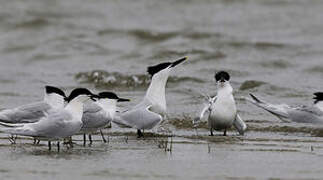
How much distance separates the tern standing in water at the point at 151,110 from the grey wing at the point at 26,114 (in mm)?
1064

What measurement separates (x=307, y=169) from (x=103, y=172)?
168 centimetres

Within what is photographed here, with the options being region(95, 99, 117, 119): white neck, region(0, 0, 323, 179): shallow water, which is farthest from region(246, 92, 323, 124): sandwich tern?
region(95, 99, 117, 119): white neck

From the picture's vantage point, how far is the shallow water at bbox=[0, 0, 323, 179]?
6.48 m

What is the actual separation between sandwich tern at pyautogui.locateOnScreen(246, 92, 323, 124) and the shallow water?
12 cm

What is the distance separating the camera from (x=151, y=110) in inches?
351

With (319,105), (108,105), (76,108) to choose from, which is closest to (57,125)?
(76,108)

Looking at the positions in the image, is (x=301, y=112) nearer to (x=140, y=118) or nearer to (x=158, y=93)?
(x=158, y=93)

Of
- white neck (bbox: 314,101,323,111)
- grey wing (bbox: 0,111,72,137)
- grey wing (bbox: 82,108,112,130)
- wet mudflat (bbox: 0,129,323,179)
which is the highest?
white neck (bbox: 314,101,323,111)

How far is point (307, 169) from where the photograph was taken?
625cm

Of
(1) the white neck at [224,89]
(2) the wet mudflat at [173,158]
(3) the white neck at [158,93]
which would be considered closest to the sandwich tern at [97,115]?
(2) the wet mudflat at [173,158]

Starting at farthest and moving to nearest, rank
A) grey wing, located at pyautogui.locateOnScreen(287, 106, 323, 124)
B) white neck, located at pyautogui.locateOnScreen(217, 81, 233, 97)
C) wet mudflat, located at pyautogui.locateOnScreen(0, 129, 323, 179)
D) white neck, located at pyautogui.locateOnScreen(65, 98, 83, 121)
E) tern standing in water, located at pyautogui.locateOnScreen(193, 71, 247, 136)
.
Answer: grey wing, located at pyautogui.locateOnScreen(287, 106, 323, 124) < white neck, located at pyautogui.locateOnScreen(217, 81, 233, 97) < tern standing in water, located at pyautogui.locateOnScreen(193, 71, 247, 136) < white neck, located at pyautogui.locateOnScreen(65, 98, 83, 121) < wet mudflat, located at pyautogui.locateOnScreen(0, 129, 323, 179)

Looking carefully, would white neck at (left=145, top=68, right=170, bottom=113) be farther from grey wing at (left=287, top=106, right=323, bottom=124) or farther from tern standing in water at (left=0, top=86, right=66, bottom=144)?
grey wing at (left=287, top=106, right=323, bottom=124)

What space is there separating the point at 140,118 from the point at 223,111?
988mm

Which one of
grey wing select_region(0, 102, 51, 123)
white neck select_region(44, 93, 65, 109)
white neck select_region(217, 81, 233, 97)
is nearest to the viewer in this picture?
grey wing select_region(0, 102, 51, 123)
